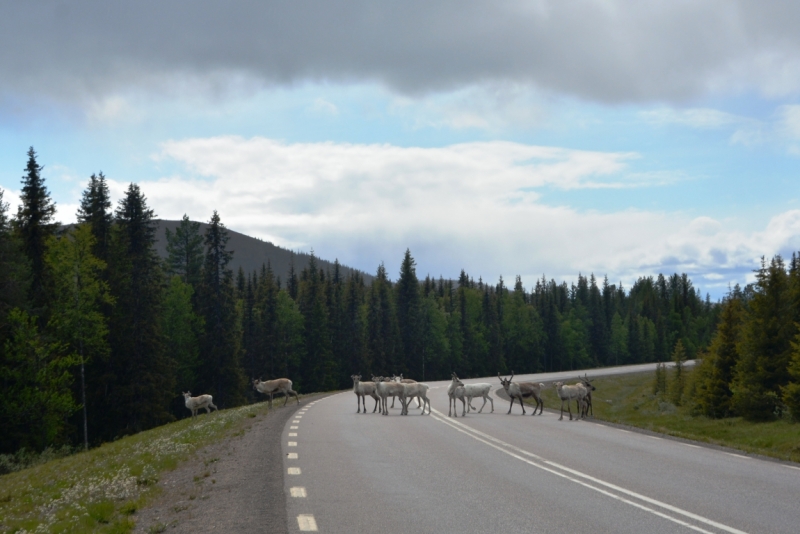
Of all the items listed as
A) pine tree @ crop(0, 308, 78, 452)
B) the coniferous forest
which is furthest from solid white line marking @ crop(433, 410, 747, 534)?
pine tree @ crop(0, 308, 78, 452)

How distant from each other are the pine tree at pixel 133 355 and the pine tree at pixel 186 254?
16.1m

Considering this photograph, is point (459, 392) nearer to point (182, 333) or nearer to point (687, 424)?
point (687, 424)

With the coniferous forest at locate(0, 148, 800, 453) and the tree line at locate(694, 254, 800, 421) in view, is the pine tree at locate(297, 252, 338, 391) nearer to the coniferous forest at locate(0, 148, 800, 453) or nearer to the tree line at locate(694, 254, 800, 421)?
the coniferous forest at locate(0, 148, 800, 453)

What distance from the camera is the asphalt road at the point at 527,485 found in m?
7.95

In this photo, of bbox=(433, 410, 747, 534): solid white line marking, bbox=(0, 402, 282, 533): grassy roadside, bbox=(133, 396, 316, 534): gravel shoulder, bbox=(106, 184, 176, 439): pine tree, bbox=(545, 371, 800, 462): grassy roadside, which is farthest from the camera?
bbox=(106, 184, 176, 439): pine tree

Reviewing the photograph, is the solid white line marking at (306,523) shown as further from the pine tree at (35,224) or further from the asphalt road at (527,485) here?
the pine tree at (35,224)

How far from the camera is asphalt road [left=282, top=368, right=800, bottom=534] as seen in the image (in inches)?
313

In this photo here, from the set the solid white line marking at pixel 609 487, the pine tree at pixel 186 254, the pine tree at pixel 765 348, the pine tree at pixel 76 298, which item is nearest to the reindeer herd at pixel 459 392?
the solid white line marking at pixel 609 487

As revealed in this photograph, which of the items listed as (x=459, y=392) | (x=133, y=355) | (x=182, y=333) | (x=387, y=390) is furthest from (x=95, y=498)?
(x=182, y=333)

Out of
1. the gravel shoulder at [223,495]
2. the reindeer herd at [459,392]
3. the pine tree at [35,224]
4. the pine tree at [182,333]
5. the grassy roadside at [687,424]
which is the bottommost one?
the grassy roadside at [687,424]

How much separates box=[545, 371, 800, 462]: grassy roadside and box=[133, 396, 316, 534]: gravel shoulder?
35.6 ft

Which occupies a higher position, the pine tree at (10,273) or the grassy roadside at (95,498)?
the pine tree at (10,273)

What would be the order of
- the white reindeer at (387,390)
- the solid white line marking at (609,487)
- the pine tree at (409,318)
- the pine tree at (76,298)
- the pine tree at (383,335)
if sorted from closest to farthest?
the solid white line marking at (609,487) → the white reindeer at (387,390) → the pine tree at (76,298) → the pine tree at (383,335) → the pine tree at (409,318)

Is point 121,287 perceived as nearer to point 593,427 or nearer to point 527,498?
point 593,427
